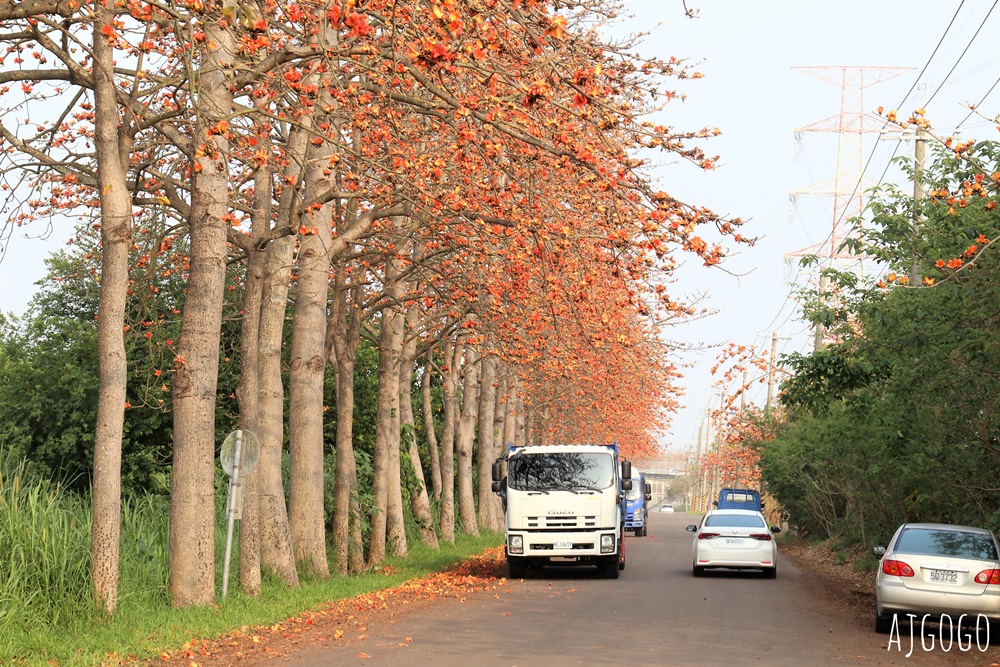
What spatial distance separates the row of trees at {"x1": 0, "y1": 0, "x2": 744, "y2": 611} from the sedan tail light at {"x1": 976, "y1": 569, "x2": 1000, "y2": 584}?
512 centimetres

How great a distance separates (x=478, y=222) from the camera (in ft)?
48.0

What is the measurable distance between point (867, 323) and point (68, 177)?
13.6 metres

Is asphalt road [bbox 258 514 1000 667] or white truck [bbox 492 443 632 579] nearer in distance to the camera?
asphalt road [bbox 258 514 1000 667]

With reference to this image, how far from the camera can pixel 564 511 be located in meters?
24.3

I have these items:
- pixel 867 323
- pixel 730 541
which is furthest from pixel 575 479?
pixel 867 323

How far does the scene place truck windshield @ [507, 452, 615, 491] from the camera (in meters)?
24.7

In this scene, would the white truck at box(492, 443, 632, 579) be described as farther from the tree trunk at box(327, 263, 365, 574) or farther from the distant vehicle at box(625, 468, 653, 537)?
the distant vehicle at box(625, 468, 653, 537)

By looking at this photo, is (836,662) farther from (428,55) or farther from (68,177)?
(68,177)

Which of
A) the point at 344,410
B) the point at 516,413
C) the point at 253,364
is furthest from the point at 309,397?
the point at 516,413

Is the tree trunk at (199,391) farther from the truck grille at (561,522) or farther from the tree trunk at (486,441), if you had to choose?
the tree trunk at (486,441)

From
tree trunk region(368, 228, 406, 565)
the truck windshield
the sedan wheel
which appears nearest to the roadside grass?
tree trunk region(368, 228, 406, 565)

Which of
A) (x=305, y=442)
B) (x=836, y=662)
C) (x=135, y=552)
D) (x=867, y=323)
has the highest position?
(x=867, y=323)

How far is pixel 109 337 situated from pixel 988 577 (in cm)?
1063

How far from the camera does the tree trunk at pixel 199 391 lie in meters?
14.4
